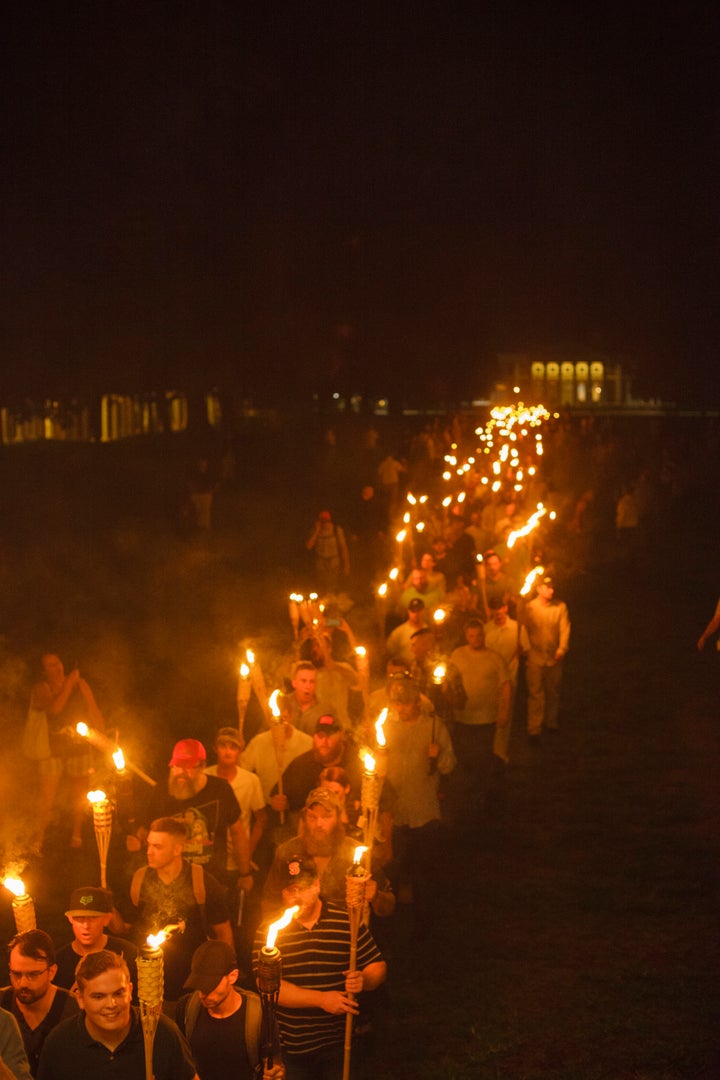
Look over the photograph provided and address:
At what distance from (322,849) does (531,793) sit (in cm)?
543

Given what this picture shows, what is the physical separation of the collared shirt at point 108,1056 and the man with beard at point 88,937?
77 centimetres

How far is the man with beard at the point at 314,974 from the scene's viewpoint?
5.75m

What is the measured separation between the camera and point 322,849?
6316 millimetres

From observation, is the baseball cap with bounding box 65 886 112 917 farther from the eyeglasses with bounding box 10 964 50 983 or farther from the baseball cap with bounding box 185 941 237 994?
the baseball cap with bounding box 185 941 237 994

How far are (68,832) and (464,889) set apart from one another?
3115 mm

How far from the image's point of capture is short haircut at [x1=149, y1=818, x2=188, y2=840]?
21.0ft

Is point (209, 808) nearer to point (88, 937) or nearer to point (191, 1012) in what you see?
point (88, 937)

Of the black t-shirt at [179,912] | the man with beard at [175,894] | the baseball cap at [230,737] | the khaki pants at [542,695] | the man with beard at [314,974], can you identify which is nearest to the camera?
the man with beard at [314,974]

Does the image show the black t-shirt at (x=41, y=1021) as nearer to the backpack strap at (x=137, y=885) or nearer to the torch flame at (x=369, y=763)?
the backpack strap at (x=137, y=885)

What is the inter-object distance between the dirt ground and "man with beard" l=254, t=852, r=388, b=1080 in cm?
51

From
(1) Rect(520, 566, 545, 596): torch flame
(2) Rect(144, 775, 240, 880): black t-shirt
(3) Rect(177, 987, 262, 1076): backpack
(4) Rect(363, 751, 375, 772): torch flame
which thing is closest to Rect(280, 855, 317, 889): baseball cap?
(4) Rect(363, 751, 375, 772): torch flame

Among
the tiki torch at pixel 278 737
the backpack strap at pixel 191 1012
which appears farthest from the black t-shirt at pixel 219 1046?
the tiki torch at pixel 278 737

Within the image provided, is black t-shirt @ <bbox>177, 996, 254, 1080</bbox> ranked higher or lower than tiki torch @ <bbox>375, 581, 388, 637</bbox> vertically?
lower

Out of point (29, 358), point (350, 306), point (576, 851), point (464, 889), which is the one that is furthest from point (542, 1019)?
point (350, 306)
